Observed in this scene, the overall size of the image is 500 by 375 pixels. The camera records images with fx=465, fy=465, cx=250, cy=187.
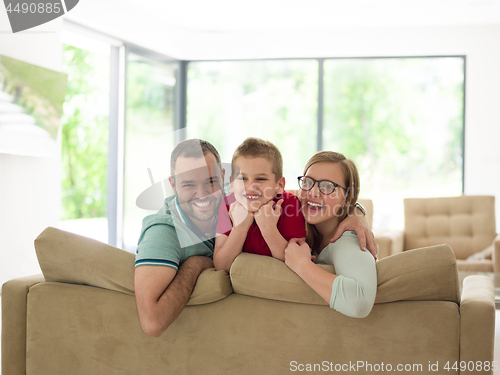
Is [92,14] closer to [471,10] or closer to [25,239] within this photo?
[25,239]

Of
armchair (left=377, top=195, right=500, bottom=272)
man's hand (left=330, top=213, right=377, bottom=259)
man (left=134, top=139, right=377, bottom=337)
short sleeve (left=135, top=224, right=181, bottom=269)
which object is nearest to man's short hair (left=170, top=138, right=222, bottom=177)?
man (left=134, top=139, right=377, bottom=337)

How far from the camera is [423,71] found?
220 inches

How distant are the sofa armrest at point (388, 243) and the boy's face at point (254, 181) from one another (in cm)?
218

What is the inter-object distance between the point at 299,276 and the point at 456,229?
2995 millimetres

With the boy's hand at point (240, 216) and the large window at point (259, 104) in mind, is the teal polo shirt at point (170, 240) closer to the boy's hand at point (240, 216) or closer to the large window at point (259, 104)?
the boy's hand at point (240, 216)

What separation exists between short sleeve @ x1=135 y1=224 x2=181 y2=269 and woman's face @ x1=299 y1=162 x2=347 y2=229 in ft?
1.51

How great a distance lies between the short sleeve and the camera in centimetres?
131

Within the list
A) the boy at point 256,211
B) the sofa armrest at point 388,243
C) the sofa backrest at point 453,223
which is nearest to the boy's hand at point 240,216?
the boy at point 256,211

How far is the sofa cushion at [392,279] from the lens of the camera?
4.11 ft

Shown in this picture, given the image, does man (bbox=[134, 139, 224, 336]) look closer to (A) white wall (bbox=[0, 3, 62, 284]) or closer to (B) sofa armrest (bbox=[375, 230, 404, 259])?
(B) sofa armrest (bbox=[375, 230, 404, 259])

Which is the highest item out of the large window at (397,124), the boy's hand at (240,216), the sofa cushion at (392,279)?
the large window at (397,124)

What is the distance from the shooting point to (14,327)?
55.9 inches

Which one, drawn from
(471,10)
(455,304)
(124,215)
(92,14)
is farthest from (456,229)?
(92,14)

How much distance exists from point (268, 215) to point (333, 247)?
22 centimetres
